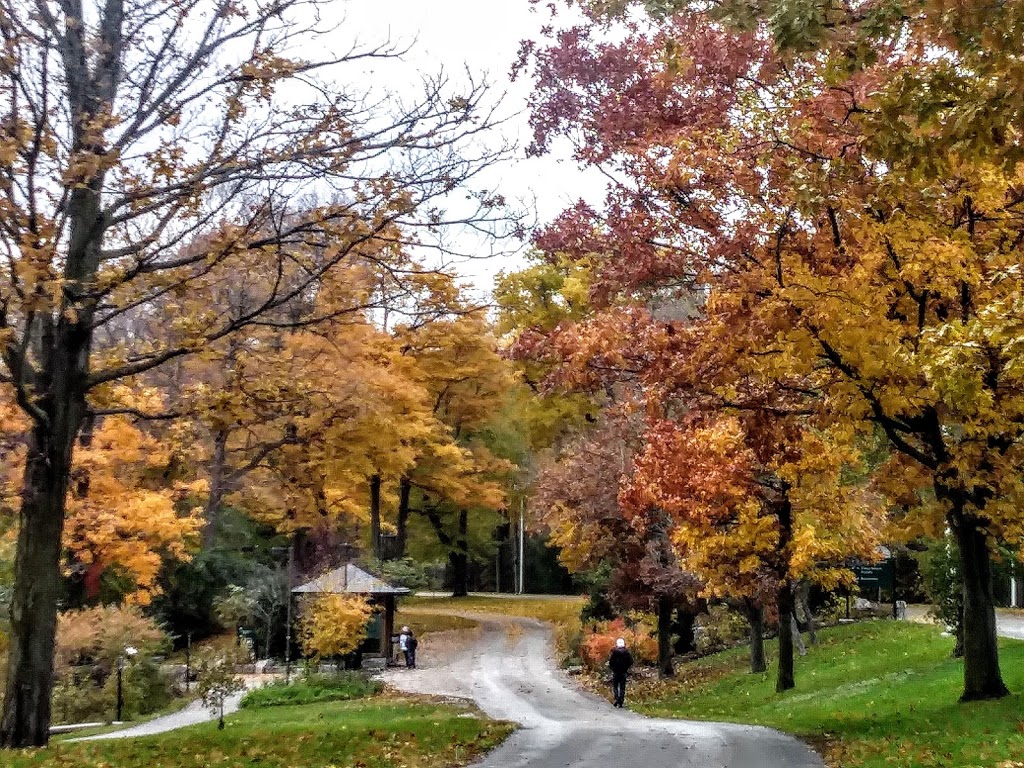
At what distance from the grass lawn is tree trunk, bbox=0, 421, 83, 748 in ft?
1.68

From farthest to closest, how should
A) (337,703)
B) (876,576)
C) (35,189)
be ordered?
(876,576), (337,703), (35,189)

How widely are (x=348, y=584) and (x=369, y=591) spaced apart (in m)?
0.61

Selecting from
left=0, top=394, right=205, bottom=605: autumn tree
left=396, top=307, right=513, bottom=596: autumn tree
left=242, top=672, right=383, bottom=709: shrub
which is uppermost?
left=396, top=307, right=513, bottom=596: autumn tree

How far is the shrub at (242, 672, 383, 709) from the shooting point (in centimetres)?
2062

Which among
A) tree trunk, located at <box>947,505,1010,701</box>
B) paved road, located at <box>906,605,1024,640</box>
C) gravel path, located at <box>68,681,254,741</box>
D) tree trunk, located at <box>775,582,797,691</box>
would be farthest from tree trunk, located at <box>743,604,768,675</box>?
gravel path, located at <box>68,681,254,741</box>

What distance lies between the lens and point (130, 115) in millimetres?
10336

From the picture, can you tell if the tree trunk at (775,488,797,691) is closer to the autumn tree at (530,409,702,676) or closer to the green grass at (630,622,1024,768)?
the green grass at (630,622,1024,768)

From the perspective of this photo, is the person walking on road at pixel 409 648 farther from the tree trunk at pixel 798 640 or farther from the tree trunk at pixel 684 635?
the tree trunk at pixel 798 640

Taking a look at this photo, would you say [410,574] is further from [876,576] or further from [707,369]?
[707,369]

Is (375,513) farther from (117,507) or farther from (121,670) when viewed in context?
(121,670)

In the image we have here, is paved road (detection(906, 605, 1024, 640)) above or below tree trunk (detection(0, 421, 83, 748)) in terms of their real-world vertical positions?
below

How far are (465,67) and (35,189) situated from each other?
440 centimetres

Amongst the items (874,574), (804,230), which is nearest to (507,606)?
(874,574)

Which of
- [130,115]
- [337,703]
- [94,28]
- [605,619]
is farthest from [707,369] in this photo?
[605,619]
